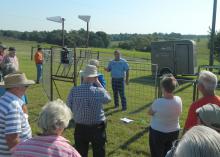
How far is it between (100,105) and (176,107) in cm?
117

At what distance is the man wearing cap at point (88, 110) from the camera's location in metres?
6.02

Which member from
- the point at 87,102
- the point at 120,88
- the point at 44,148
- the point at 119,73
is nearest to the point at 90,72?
the point at 87,102

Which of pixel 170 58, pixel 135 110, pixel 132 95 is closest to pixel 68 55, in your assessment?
pixel 135 110

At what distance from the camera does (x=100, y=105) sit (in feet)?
20.1

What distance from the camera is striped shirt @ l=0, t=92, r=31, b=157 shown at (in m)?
4.23

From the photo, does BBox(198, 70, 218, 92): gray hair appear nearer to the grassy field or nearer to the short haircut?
the short haircut

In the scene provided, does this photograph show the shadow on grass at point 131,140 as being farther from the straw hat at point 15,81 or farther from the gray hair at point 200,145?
the gray hair at point 200,145

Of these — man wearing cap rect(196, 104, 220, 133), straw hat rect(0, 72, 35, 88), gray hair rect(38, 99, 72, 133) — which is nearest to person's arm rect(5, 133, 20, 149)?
straw hat rect(0, 72, 35, 88)

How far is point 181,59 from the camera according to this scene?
958 inches

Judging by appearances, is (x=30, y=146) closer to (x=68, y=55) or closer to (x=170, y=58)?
(x=68, y=55)

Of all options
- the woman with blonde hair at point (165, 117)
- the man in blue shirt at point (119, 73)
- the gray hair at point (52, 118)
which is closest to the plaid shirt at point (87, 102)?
the woman with blonde hair at point (165, 117)

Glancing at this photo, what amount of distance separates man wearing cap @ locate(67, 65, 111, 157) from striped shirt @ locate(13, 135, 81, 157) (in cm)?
246

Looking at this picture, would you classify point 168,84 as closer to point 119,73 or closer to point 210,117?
point 210,117

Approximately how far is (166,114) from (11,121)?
2430mm
